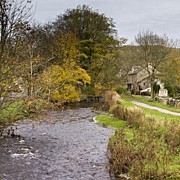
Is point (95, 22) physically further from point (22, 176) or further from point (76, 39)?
point (22, 176)

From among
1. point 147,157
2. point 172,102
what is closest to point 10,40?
point 147,157

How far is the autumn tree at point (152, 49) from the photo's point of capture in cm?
4090

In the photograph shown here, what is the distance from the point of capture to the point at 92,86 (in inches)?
1843

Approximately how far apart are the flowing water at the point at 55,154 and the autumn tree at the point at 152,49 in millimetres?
23196

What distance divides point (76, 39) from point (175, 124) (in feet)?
107

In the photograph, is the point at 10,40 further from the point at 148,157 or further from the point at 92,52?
the point at 92,52

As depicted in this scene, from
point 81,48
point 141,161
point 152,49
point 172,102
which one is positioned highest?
point 81,48

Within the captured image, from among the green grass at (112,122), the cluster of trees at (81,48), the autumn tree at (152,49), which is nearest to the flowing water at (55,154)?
the green grass at (112,122)

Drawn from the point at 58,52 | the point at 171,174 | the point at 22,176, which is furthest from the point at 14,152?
the point at 58,52

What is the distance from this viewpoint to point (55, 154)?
13.6 metres

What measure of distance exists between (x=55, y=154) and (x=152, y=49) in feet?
103

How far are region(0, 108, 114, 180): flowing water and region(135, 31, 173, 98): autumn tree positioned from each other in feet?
76.1

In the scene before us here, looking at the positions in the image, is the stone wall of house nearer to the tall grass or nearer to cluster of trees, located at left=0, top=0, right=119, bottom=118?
cluster of trees, located at left=0, top=0, right=119, bottom=118

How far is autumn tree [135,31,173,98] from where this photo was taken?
40.9 m
